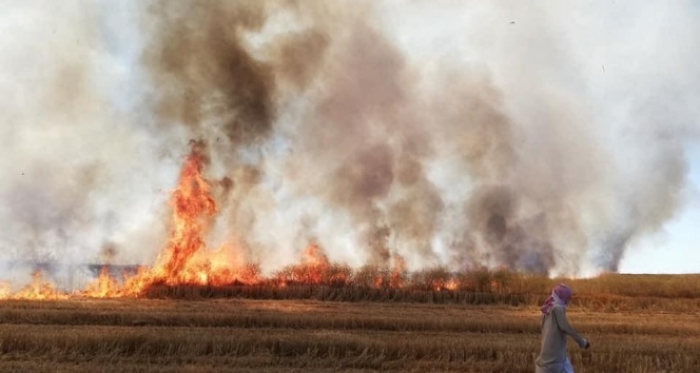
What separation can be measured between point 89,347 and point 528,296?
22.7 m

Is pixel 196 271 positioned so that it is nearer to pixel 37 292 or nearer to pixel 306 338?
pixel 37 292

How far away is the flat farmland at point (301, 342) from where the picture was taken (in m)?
14.2

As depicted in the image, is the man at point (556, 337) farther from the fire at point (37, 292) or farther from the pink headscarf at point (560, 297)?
the fire at point (37, 292)

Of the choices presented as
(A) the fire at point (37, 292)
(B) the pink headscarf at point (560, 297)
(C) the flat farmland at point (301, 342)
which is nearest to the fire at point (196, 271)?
(A) the fire at point (37, 292)


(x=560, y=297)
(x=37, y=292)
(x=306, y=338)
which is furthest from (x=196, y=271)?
(x=560, y=297)

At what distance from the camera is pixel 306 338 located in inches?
637

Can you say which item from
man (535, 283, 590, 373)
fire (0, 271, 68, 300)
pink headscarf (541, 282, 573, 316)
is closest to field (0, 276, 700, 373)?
fire (0, 271, 68, 300)

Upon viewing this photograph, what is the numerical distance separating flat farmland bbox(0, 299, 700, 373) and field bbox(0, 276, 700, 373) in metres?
0.03

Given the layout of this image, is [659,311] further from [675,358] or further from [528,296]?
[675,358]

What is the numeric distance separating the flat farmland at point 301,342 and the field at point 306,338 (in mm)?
31

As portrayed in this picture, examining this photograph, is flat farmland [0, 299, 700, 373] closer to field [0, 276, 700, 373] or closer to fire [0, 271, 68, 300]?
field [0, 276, 700, 373]

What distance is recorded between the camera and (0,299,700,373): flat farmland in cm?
1417

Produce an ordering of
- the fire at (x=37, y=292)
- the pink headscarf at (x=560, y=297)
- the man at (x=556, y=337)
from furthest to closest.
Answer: the fire at (x=37, y=292) < the pink headscarf at (x=560, y=297) < the man at (x=556, y=337)

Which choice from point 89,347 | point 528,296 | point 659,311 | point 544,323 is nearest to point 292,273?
point 528,296
